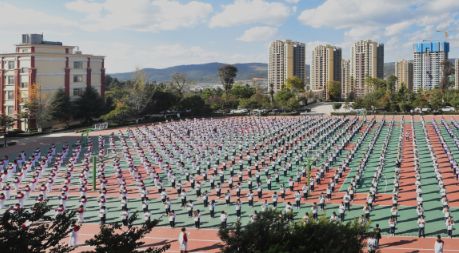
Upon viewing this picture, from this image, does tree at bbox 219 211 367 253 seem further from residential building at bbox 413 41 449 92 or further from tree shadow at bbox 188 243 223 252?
residential building at bbox 413 41 449 92

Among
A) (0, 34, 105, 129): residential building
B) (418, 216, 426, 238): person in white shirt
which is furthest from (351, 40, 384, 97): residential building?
(418, 216, 426, 238): person in white shirt

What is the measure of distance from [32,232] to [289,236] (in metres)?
4.28

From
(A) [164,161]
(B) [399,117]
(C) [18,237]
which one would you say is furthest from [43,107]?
(C) [18,237]

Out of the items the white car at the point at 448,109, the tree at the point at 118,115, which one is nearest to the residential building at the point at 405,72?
the white car at the point at 448,109

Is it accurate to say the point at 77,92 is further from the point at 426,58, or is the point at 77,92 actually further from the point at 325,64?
the point at 426,58

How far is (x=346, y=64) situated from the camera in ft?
456

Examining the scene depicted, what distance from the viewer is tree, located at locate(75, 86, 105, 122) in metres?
53.7

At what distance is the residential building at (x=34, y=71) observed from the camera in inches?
2008

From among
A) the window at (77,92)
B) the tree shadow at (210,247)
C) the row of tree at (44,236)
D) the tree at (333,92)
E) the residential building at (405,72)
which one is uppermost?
the residential building at (405,72)

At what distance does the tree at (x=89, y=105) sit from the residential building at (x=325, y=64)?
87.7 metres

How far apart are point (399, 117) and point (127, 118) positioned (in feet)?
104

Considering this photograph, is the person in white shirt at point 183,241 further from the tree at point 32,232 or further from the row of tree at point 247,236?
the row of tree at point 247,236

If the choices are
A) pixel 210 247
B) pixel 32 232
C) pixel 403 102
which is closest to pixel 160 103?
pixel 403 102

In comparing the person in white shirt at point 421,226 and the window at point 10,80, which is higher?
the window at point 10,80
